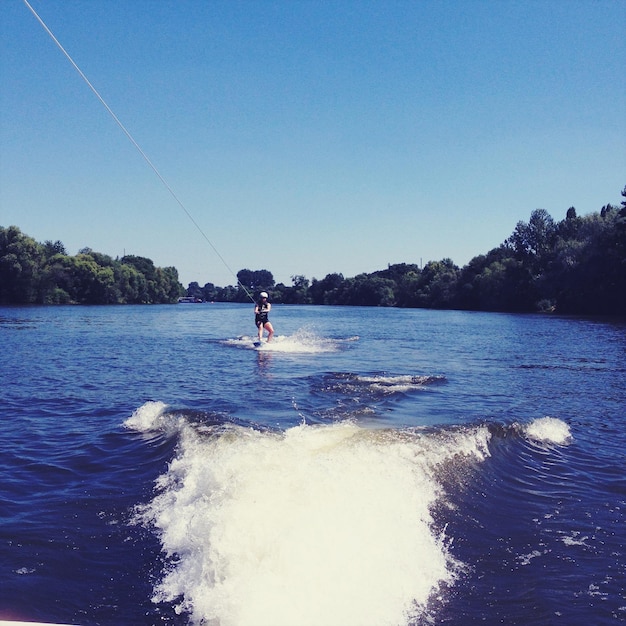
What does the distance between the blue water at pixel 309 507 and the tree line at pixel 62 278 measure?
71030 millimetres

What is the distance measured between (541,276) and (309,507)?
68509 millimetres

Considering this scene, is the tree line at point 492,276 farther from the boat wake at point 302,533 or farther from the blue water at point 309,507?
the boat wake at point 302,533

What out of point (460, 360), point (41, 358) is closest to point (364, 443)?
point (460, 360)

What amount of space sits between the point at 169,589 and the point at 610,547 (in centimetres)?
433

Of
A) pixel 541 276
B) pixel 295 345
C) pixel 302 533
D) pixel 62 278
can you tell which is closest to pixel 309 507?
pixel 302 533

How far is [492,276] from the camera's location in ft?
277

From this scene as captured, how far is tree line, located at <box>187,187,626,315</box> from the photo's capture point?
193 feet

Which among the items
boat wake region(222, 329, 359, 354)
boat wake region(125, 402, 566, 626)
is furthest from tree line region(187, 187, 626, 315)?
boat wake region(125, 402, 566, 626)

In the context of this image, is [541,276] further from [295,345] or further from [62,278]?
[62,278]

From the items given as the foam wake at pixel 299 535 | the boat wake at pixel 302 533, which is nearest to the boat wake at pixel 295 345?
the boat wake at pixel 302 533

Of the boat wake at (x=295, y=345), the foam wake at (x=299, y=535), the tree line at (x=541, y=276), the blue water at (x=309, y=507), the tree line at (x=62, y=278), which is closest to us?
the foam wake at (x=299, y=535)

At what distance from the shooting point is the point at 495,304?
3332 inches

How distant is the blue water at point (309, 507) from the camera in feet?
14.0

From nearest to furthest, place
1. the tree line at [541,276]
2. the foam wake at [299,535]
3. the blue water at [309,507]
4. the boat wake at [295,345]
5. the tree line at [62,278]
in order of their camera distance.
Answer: the foam wake at [299,535] → the blue water at [309,507] → the boat wake at [295,345] → the tree line at [541,276] → the tree line at [62,278]
